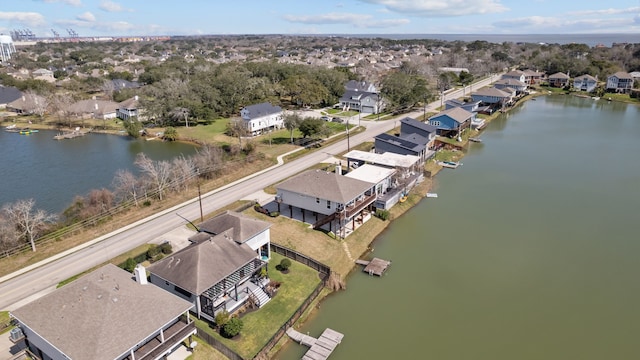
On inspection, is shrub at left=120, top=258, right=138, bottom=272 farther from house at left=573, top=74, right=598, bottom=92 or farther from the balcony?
house at left=573, top=74, right=598, bottom=92

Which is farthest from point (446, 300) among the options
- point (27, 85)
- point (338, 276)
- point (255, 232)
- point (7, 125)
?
point (27, 85)

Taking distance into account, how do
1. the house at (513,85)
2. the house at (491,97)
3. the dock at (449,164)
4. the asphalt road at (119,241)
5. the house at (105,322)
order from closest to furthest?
1. the house at (105,322)
2. the asphalt road at (119,241)
3. the dock at (449,164)
4. the house at (491,97)
5. the house at (513,85)

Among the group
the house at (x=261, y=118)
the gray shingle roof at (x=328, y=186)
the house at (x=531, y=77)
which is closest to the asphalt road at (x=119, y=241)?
the gray shingle roof at (x=328, y=186)

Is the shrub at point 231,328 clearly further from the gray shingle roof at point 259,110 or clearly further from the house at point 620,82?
the house at point 620,82

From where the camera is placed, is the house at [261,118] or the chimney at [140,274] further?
the house at [261,118]

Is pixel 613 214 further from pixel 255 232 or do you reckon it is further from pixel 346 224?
pixel 255 232

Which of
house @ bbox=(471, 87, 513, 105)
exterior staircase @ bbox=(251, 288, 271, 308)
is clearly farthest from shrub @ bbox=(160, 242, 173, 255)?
house @ bbox=(471, 87, 513, 105)
